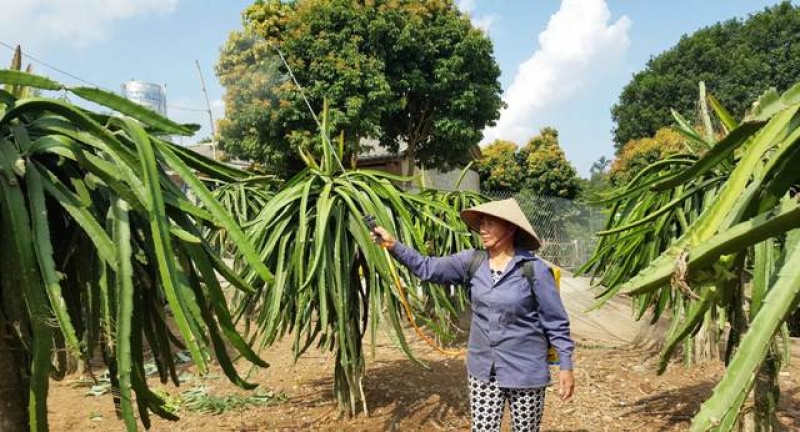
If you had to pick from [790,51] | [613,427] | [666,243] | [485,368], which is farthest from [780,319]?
[790,51]

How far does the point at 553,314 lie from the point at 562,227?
40.9 ft

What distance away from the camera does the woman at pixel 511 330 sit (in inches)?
106

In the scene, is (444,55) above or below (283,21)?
below

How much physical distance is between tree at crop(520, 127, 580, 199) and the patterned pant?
19.8 meters

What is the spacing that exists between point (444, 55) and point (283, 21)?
3478 mm

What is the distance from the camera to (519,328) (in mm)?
2711

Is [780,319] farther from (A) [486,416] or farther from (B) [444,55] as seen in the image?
(B) [444,55]

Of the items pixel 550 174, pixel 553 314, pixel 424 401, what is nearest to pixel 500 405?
pixel 553 314

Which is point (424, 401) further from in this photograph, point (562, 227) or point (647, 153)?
point (647, 153)

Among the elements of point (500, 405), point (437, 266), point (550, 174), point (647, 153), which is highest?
point (647, 153)

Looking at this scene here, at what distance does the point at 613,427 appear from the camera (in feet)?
13.6

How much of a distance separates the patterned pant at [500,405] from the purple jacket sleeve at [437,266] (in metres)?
0.49

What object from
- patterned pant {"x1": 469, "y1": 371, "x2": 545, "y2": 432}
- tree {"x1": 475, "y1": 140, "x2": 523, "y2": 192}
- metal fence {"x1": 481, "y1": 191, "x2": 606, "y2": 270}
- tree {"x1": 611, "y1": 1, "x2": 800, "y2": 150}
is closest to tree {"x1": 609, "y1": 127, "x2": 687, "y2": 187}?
tree {"x1": 475, "y1": 140, "x2": 523, "y2": 192}

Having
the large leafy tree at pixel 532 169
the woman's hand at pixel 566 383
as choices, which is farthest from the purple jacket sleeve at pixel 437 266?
the large leafy tree at pixel 532 169
